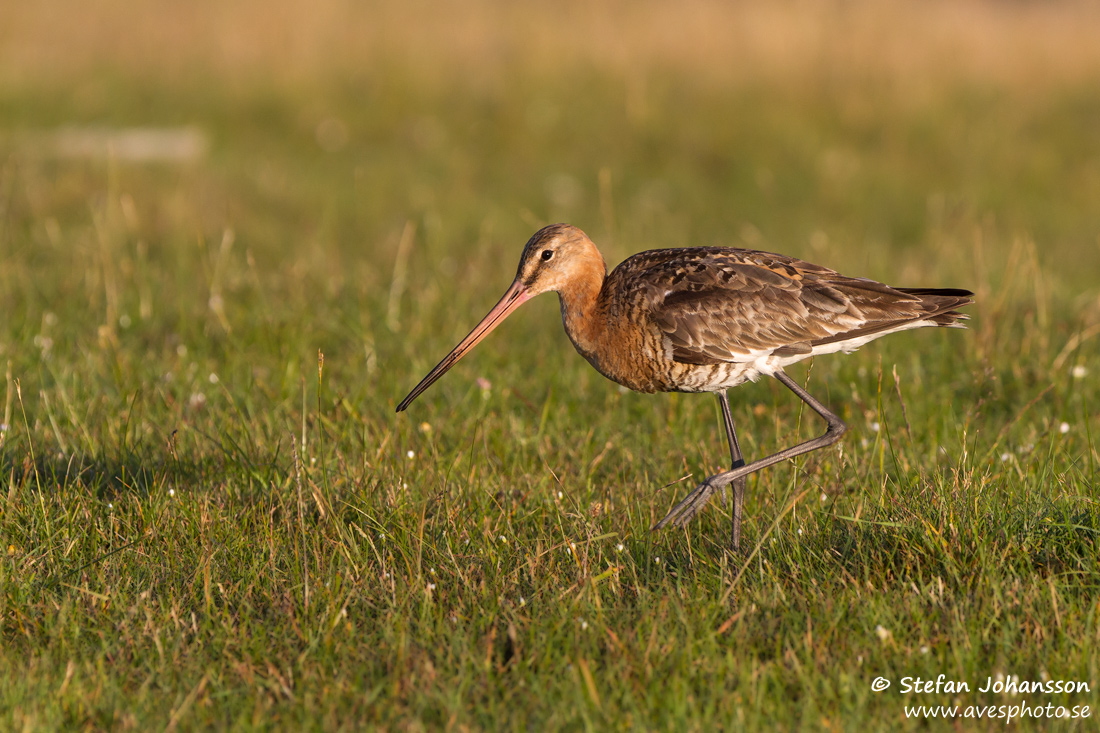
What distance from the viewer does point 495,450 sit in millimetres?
4699

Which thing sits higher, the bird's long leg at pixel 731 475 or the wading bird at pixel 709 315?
the wading bird at pixel 709 315

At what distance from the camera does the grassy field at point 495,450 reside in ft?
9.77

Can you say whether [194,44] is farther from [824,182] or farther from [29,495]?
[29,495]

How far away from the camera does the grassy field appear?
9.77ft

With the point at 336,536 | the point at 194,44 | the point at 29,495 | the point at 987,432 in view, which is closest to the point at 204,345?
the point at 29,495

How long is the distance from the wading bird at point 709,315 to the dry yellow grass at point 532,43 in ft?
32.1

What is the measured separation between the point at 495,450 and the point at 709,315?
46.6 inches

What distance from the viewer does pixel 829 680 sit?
2904mm

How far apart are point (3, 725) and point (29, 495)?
1348 millimetres

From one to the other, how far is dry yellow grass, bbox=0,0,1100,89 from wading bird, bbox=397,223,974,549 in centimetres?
978

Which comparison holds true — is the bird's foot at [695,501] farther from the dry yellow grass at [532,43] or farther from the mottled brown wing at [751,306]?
the dry yellow grass at [532,43]

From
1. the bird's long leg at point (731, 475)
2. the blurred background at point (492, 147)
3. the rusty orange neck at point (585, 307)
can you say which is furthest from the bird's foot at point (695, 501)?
the blurred background at point (492, 147)

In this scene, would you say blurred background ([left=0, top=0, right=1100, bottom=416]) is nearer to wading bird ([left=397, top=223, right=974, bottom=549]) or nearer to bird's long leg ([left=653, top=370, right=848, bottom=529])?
wading bird ([left=397, top=223, right=974, bottom=549])

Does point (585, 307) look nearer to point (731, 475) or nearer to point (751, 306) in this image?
point (751, 306)
